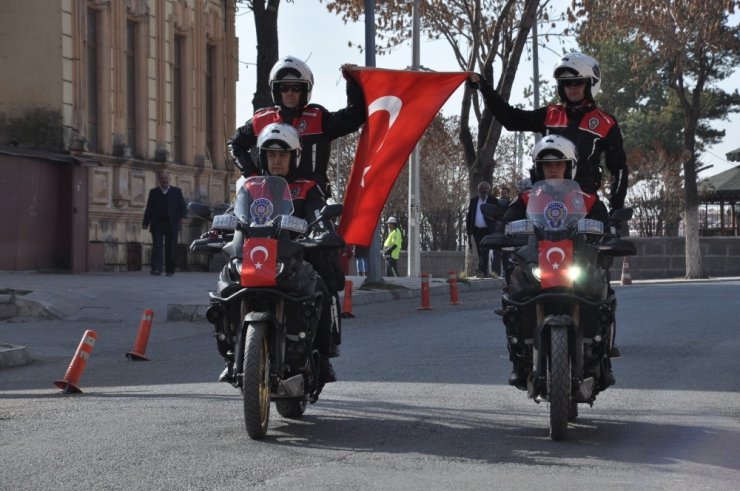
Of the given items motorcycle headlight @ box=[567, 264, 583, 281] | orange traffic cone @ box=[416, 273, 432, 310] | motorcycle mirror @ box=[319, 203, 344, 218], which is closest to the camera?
motorcycle headlight @ box=[567, 264, 583, 281]

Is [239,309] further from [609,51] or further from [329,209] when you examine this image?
[609,51]

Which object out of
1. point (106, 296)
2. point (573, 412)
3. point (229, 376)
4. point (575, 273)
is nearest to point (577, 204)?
point (575, 273)

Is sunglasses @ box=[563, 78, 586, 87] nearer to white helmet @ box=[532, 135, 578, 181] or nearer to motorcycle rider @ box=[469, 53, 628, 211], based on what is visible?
motorcycle rider @ box=[469, 53, 628, 211]

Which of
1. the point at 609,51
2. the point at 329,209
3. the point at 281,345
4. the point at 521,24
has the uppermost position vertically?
the point at 609,51

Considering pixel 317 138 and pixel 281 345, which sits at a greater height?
pixel 317 138

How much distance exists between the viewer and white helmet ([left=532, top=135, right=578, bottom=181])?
26.1 ft

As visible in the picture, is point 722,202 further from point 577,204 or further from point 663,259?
point 577,204

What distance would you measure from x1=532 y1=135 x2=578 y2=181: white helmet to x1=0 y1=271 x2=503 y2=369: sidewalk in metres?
5.87

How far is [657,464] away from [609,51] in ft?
187

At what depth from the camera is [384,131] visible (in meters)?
10.1

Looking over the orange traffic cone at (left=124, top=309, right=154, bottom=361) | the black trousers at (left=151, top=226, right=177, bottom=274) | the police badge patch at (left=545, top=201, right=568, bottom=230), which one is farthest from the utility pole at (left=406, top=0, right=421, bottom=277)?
the police badge patch at (left=545, top=201, right=568, bottom=230)

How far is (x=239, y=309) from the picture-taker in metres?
7.59

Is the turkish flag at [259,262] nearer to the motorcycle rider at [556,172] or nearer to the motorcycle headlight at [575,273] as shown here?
the motorcycle rider at [556,172]

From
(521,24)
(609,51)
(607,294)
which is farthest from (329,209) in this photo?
(609,51)
